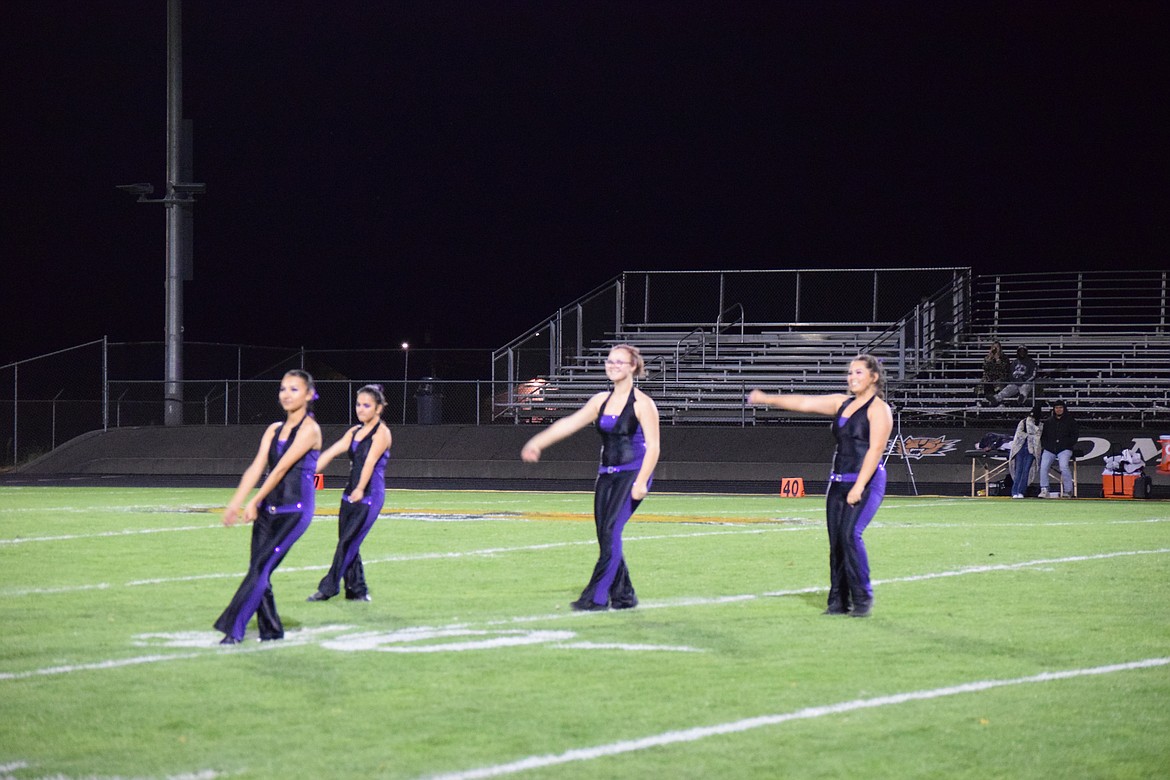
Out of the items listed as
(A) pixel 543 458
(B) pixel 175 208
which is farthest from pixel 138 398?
(A) pixel 543 458

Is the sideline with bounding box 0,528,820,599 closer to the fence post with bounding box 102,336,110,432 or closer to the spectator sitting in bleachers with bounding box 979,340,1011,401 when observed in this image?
the spectator sitting in bleachers with bounding box 979,340,1011,401

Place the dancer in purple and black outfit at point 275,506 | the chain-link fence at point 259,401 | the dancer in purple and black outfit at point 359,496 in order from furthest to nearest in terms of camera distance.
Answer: the chain-link fence at point 259,401 → the dancer in purple and black outfit at point 359,496 → the dancer in purple and black outfit at point 275,506

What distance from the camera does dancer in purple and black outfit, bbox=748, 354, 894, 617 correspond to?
9.95 metres

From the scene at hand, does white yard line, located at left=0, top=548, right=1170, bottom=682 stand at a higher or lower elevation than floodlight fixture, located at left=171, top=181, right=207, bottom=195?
lower

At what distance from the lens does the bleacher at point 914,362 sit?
32.8 m

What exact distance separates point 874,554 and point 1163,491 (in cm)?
1515

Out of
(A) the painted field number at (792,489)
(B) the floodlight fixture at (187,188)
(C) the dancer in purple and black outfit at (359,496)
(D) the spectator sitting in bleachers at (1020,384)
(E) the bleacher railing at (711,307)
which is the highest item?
(B) the floodlight fixture at (187,188)

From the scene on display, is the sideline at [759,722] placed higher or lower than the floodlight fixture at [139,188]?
lower

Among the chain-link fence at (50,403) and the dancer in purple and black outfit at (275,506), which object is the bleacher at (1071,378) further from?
the dancer in purple and black outfit at (275,506)

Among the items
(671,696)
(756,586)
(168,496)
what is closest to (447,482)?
(168,496)

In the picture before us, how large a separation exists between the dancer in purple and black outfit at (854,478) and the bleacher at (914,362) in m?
21.5

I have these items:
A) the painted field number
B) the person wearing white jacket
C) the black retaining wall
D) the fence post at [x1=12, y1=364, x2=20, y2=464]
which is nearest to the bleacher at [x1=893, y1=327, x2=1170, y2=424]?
the black retaining wall

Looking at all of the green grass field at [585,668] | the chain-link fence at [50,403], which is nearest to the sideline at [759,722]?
the green grass field at [585,668]

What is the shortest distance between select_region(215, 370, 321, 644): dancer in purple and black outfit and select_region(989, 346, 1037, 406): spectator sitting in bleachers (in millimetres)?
25338
